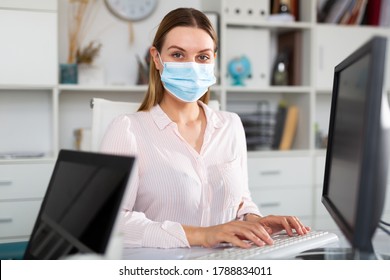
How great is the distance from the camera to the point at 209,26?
48.4 inches

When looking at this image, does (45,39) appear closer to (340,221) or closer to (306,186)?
(306,186)

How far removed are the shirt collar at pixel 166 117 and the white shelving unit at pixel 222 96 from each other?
109 cm

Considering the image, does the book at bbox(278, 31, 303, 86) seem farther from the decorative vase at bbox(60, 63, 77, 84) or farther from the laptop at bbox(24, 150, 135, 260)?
the laptop at bbox(24, 150, 135, 260)

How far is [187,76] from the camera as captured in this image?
1.22m

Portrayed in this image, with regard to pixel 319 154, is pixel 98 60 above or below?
above

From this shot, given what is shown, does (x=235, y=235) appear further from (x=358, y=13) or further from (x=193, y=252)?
(x=358, y=13)

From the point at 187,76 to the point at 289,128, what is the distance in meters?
1.66

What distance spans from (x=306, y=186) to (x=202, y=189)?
1.57 m

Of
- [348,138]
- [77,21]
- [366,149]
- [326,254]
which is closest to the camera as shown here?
[366,149]

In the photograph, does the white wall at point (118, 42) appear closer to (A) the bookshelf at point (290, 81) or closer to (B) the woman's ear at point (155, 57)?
(A) the bookshelf at point (290, 81)

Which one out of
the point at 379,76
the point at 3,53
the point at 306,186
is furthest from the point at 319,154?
the point at 379,76

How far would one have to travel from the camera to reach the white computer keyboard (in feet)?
2.68

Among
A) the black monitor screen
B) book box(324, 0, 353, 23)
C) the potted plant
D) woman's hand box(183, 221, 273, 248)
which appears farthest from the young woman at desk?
book box(324, 0, 353, 23)

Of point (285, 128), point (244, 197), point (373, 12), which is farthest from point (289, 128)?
point (244, 197)
